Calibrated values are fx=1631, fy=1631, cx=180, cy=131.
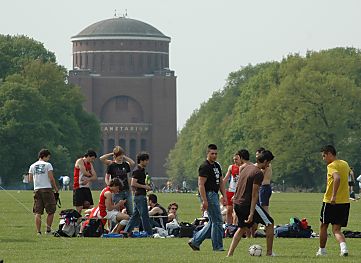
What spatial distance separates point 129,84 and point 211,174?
152 m

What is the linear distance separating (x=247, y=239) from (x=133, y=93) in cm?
14623

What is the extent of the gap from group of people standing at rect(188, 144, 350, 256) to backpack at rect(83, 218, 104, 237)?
201 inches

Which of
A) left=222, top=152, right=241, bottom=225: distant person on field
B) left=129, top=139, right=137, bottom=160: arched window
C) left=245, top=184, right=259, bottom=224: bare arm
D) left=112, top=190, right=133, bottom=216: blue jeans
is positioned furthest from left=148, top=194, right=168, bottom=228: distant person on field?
left=129, top=139, right=137, bottom=160: arched window

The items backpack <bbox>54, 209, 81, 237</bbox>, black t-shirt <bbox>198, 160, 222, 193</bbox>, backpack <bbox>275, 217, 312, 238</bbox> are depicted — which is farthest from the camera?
backpack <bbox>275, 217, 312, 238</bbox>

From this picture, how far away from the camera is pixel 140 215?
100ft

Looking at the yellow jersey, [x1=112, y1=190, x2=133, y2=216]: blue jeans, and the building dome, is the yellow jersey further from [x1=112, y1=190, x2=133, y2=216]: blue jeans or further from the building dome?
the building dome

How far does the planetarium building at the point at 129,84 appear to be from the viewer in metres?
175

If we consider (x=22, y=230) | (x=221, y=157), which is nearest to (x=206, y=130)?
(x=221, y=157)

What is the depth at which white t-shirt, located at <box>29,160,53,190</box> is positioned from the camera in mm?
30969

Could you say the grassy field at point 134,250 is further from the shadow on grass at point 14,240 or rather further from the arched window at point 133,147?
the arched window at point 133,147

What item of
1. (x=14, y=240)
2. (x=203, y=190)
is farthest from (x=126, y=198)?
(x=203, y=190)

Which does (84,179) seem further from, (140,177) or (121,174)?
(140,177)

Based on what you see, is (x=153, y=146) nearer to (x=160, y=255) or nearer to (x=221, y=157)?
(x=221, y=157)

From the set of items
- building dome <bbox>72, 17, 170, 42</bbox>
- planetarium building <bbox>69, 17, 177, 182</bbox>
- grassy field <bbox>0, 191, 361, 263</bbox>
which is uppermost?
building dome <bbox>72, 17, 170, 42</bbox>
